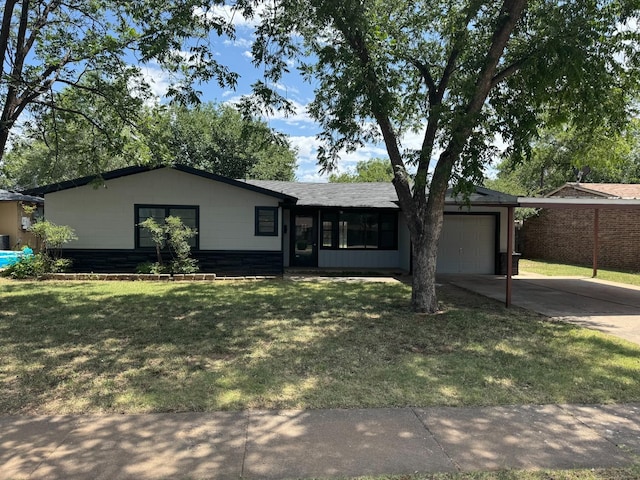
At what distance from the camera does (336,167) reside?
10.1 meters

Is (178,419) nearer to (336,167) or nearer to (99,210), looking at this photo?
(336,167)

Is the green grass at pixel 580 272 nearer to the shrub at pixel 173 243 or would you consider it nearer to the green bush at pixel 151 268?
the shrub at pixel 173 243

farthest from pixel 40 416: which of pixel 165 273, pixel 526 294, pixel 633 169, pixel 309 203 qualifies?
pixel 633 169

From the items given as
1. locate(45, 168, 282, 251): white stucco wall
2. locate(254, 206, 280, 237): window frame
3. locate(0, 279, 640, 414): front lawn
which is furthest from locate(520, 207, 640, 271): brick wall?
locate(45, 168, 282, 251): white stucco wall

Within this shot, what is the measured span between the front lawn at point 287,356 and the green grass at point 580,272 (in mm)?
7691

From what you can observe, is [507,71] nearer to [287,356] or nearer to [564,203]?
[564,203]

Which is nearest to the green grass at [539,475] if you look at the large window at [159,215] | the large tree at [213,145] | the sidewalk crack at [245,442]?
the sidewalk crack at [245,442]

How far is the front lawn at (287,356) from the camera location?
14.1ft

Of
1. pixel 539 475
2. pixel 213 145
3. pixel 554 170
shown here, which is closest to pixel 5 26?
pixel 539 475

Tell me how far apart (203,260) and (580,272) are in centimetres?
1356

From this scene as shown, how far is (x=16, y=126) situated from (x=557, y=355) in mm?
12949

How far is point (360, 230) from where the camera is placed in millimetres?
16172

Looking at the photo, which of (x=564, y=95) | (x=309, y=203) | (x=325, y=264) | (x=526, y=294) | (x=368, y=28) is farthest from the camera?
(x=325, y=264)

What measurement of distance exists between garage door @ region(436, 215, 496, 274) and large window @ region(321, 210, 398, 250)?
1866 mm
